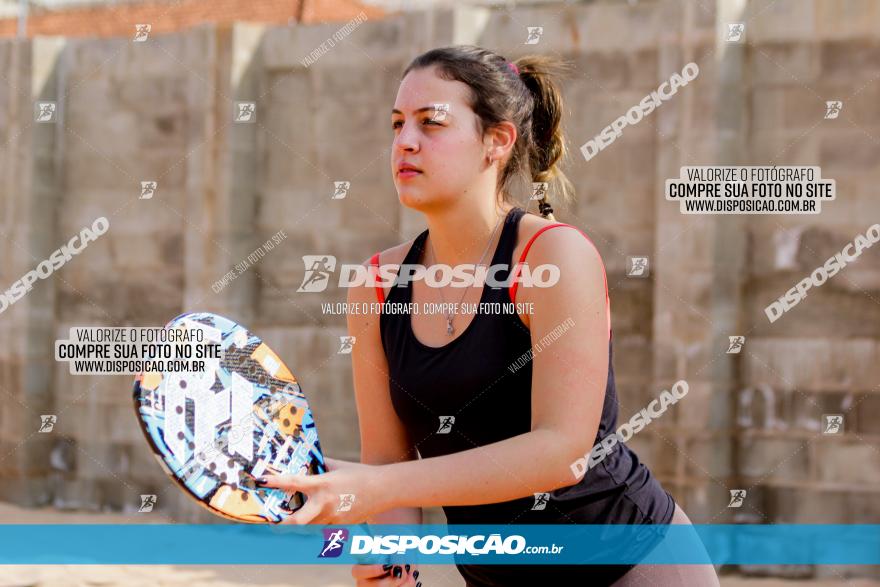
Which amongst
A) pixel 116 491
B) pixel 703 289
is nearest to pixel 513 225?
pixel 703 289

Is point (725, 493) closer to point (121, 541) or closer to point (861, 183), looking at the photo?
point (861, 183)

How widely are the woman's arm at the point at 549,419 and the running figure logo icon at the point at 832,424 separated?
5647 millimetres

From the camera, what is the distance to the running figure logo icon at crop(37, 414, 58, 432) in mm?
9375

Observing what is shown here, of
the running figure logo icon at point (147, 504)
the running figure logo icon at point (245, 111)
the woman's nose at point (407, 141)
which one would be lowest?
the running figure logo icon at point (147, 504)

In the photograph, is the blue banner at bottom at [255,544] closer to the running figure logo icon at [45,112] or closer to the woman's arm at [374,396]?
the woman's arm at [374,396]

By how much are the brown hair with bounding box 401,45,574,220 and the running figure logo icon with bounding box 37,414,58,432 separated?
7.47m

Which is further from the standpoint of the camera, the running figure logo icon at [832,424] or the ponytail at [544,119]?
the running figure logo icon at [832,424]

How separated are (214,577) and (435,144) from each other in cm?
558

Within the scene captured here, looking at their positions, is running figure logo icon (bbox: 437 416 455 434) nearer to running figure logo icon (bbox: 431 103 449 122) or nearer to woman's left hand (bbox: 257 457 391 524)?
woman's left hand (bbox: 257 457 391 524)

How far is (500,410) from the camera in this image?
7.94 feet

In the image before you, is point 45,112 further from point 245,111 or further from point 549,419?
point 549,419

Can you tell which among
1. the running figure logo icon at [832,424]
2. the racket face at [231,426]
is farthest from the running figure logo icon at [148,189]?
the racket face at [231,426]

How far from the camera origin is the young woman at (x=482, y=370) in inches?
90.4

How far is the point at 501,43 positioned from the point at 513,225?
5.97 m
